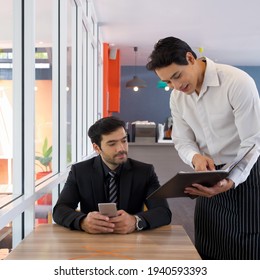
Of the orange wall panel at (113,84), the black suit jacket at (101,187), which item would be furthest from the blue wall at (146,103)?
the black suit jacket at (101,187)

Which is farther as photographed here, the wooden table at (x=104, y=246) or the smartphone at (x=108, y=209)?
the smartphone at (x=108, y=209)

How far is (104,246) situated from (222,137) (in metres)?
0.71

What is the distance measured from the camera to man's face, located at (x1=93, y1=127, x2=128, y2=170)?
1961mm

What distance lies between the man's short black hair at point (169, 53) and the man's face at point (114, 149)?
537 millimetres

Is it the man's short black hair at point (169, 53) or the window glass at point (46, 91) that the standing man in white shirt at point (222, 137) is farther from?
the window glass at point (46, 91)

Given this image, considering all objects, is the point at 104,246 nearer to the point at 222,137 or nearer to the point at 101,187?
the point at 101,187

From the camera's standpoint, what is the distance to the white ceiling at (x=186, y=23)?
17.3 feet

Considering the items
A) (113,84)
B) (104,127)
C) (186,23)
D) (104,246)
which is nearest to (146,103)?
(113,84)

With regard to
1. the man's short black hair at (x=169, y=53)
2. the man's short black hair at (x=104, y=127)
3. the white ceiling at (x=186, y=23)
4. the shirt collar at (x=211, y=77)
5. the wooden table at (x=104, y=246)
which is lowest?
the wooden table at (x=104, y=246)

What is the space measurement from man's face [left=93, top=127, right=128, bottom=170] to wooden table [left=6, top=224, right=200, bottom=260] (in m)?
0.45

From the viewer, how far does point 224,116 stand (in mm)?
1704

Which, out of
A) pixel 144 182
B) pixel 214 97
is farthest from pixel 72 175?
pixel 214 97
